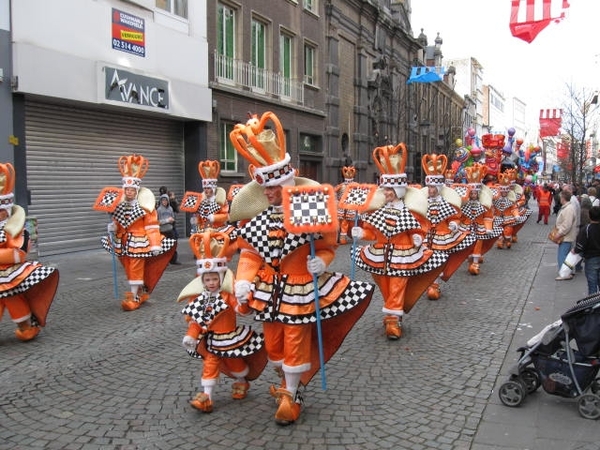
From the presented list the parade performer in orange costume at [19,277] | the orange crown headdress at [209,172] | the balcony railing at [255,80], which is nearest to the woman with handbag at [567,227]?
the orange crown headdress at [209,172]

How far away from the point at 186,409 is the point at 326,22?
23.1 meters

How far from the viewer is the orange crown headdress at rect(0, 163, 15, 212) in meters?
6.54

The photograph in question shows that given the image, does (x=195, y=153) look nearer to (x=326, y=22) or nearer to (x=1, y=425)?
(x=326, y=22)

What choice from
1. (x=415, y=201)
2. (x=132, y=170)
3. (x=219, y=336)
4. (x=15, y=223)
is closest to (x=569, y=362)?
(x=219, y=336)

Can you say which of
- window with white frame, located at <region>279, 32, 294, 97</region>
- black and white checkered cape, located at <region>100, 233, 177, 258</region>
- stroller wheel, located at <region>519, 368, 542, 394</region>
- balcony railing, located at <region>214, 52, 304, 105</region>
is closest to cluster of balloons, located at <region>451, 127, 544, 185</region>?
balcony railing, located at <region>214, 52, 304, 105</region>

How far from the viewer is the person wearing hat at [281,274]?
4293 mm

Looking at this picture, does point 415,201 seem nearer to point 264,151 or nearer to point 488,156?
point 264,151

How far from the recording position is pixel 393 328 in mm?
6832

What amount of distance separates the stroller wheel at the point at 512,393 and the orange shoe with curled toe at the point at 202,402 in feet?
7.67

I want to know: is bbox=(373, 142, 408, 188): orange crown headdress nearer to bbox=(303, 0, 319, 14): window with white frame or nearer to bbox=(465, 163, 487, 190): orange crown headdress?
bbox=(465, 163, 487, 190): orange crown headdress

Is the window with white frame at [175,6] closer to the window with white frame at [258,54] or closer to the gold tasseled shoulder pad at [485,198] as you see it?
the window with white frame at [258,54]

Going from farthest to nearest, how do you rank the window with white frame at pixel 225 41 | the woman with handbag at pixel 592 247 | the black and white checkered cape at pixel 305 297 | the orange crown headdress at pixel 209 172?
1. the window with white frame at pixel 225 41
2. the orange crown headdress at pixel 209 172
3. the woman with handbag at pixel 592 247
4. the black and white checkered cape at pixel 305 297

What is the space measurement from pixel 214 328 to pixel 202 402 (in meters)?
0.56

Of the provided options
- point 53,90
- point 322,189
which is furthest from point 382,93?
point 322,189
